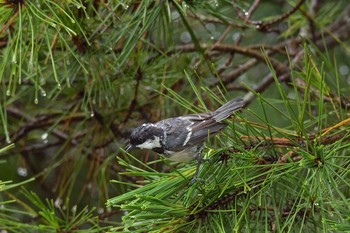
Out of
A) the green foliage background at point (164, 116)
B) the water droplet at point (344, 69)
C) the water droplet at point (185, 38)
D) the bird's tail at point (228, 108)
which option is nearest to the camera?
the green foliage background at point (164, 116)

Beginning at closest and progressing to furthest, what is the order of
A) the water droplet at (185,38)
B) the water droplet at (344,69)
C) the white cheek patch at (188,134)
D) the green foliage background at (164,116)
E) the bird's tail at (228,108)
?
the green foliage background at (164,116)
the bird's tail at (228,108)
the white cheek patch at (188,134)
the water droplet at (344,69)
the water droplet at (185,38)

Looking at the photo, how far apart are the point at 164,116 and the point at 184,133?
0.78 meters

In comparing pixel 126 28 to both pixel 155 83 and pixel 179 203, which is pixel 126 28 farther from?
pixel 179 203

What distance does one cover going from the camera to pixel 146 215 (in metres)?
1.58

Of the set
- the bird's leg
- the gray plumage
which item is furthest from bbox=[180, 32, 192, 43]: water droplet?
the bird's leg

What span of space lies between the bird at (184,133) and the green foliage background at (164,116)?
38mm

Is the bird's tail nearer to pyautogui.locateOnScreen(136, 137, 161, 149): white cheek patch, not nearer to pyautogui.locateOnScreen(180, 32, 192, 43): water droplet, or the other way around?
pyautogui.locateOnScreen(136, 137, 161, 149): white cheek patch

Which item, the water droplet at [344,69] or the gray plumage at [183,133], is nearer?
the gray plumage at [183,133]

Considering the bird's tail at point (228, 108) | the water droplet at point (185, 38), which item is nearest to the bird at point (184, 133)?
the bird's tail at point (228, 108)

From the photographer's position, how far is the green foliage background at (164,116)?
5.31 feet

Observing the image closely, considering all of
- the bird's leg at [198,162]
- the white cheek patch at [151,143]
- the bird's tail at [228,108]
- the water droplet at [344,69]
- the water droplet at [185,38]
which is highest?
the water droplet at [185,38]

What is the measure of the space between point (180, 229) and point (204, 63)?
1.17 m

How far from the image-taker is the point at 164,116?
2.77 m

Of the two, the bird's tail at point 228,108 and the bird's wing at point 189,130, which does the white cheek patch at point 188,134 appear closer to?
the bird's wing at point 189,130
